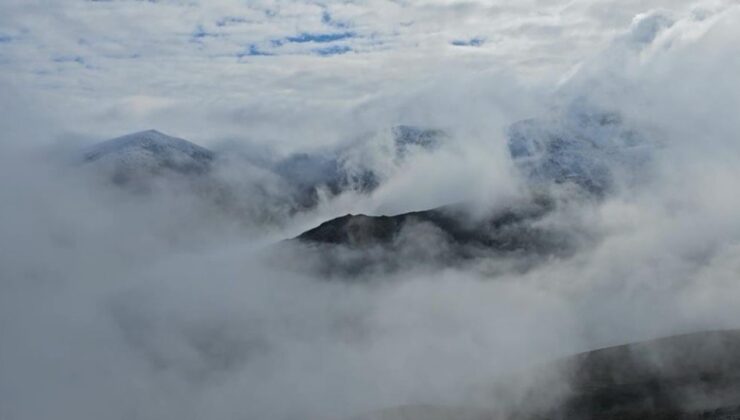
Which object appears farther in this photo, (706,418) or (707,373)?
(707,373)

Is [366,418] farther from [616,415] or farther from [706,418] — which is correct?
[706,418]

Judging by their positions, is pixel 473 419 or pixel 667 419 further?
pixel 473 419

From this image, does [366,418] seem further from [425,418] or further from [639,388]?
[639,388]

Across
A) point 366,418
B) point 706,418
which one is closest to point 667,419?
point 706,418

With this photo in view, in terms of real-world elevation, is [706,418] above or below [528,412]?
above

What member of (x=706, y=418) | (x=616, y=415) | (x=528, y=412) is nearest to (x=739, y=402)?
(x=706, y=418)

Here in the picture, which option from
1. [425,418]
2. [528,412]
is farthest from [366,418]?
[528,412]

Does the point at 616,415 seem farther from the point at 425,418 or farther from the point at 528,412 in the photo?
→ the point at 425,418
